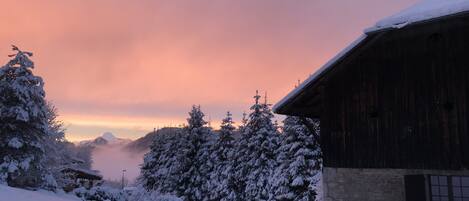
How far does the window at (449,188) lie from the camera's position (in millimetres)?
10766

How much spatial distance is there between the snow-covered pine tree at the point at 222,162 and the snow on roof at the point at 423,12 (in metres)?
28.5

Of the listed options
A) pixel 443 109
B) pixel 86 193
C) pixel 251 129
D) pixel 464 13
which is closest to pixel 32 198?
pixel 86 193

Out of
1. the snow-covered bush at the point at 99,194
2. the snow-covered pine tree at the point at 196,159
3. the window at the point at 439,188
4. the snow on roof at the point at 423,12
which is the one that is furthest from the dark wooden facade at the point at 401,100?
the snow-covered pine tree at the point at 196,159

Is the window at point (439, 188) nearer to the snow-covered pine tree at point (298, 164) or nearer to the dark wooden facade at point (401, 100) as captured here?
the dark wooden facade at point (401, 100)

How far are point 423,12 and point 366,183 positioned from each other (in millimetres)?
4759

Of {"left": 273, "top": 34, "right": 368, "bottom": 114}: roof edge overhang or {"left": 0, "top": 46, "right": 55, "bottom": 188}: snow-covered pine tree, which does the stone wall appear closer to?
{"left": 273, "top": 34, "right": 368, "bottom": 114}: roof edge overhang

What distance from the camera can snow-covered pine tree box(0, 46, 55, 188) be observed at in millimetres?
22780

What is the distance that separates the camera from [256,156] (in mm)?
35906

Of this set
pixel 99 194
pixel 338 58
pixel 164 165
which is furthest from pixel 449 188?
pixel 164 165

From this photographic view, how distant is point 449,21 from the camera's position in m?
11.0

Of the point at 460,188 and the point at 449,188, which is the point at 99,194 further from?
the point at 460,188

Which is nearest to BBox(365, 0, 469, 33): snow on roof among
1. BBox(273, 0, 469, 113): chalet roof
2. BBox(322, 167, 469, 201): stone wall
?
BBox(273, 0, 469, 113): chalet roof

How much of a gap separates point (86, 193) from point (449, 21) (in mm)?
20337

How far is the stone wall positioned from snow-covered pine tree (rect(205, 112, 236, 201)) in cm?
2614
